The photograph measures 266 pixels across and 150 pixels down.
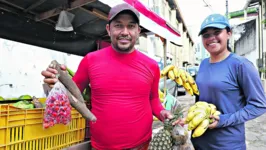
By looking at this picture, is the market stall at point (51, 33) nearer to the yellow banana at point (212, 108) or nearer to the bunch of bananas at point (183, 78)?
the bunch of bananas at point (183, 78)

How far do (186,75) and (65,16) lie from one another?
267 cm

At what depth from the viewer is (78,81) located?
1990mm

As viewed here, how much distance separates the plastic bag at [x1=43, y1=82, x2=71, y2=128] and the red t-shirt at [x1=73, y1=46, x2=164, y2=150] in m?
0.38

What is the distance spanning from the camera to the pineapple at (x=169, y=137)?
159 centimetres

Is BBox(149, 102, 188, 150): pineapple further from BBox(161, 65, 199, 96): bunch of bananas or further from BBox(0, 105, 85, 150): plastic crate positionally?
BBox(0, 105, 85, 150): plastic crate

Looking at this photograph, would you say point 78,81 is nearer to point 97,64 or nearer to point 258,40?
point 97,64

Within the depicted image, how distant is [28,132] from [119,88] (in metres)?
0.73

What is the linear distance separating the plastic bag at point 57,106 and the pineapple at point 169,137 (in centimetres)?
63

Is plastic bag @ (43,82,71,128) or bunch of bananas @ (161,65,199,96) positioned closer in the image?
plastic bag @ (43,82,71,128)

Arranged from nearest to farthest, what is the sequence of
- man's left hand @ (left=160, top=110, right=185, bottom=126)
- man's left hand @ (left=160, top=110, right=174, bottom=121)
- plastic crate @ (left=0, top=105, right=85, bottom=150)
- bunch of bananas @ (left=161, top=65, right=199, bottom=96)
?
plastic crate @ (left=0, top=105, right=85, bottom=150), man's left hand @ (left=160, top=110, right=185, bottom=126), man's left hand @ (left=160, top=110, right=174, bottom=121), bunch of bananas @ (left=161, top=65, right=199, bottom=96)

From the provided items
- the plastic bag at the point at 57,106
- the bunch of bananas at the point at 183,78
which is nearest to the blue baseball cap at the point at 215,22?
the bunch of bananas at the point at 183,78

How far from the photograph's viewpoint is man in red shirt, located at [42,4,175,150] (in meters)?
1.85

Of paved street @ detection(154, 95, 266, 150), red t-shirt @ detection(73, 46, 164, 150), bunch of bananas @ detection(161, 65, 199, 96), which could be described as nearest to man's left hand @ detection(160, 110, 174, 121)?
red t-shirt @ detection(73, 46, 164, 150)

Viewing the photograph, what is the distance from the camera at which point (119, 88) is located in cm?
187
